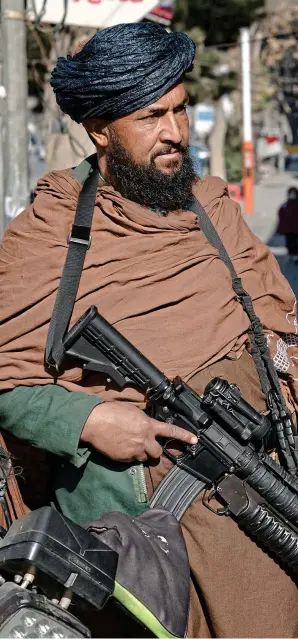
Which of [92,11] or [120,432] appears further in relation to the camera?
[92,11]

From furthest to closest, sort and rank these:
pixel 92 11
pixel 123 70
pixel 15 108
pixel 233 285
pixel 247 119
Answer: pixel 247 119
pixel 15 108
pixel 92 11
pixel 233 285
pixel 123 70

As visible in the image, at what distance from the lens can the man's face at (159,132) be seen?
2719mm

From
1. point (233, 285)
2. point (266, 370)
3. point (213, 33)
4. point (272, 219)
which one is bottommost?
point (272, 219)

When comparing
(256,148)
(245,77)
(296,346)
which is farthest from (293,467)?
(256,148)

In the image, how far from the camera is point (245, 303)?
2.79 m

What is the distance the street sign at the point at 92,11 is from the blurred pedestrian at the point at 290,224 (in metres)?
11.2

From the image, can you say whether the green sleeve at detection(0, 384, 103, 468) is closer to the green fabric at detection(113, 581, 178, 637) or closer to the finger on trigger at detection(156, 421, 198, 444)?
the finger on trigger at detection(156, 421, 198, 444)

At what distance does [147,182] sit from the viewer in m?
2.76

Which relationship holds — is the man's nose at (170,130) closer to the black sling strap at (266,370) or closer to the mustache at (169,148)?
the mustache at (169,148)

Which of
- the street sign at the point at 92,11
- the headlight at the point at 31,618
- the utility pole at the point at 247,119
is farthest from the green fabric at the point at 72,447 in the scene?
the utility pole at the point at 247,119

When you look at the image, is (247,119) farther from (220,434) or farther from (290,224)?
(220,434)

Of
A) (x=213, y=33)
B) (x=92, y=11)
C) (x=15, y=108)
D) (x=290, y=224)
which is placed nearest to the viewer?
(x=92, y=11)

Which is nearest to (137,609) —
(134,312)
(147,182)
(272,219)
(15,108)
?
(134,312)

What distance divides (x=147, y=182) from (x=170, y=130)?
0.48 ft
